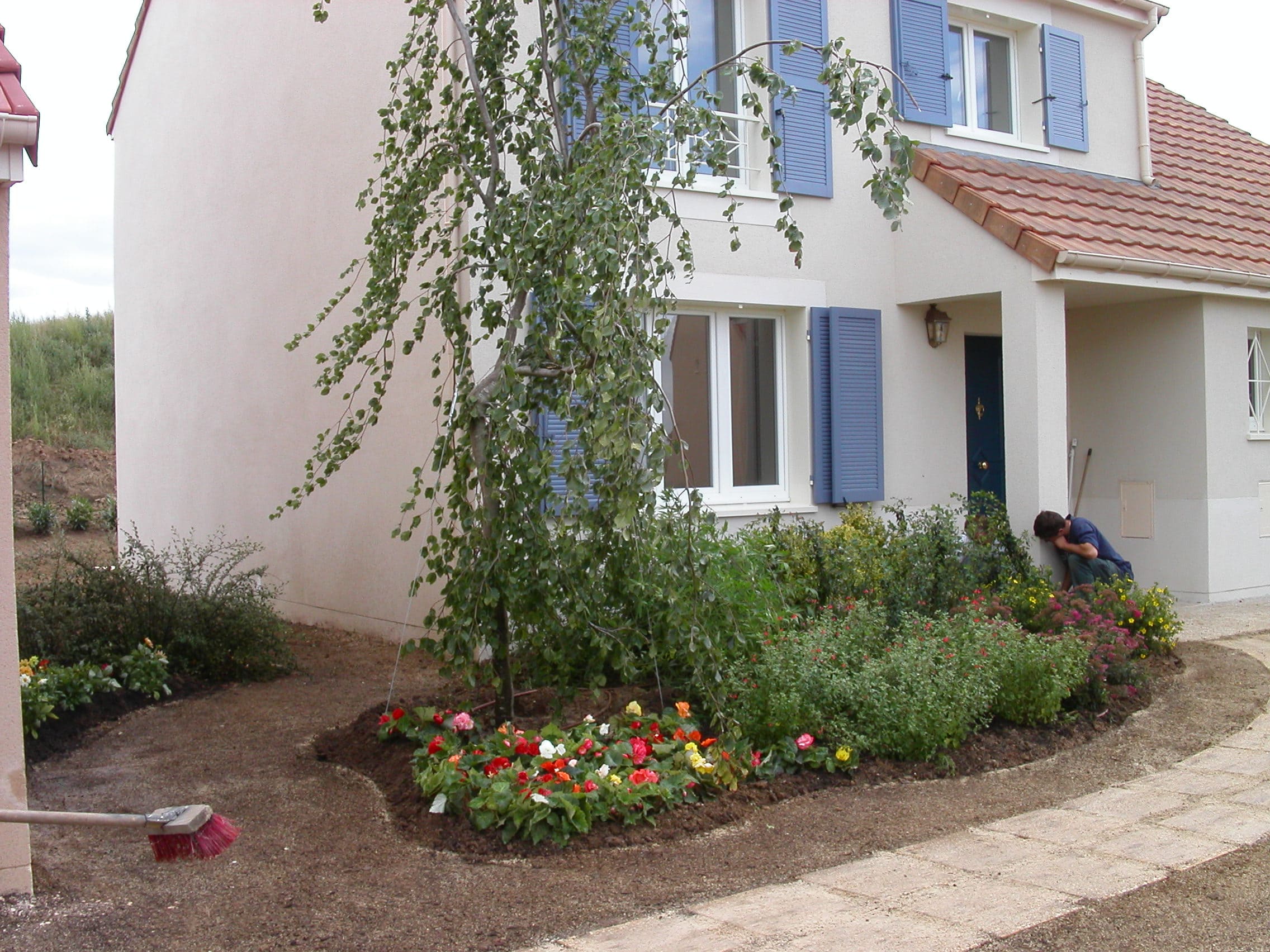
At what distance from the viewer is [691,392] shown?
9336mm

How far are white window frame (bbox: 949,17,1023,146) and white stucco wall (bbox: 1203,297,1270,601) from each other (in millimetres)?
2415

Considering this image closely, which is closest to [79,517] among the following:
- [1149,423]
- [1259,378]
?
[1149,423]

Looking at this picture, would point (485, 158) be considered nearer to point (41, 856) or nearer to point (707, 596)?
point (707, 596)

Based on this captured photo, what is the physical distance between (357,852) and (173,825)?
1.51 meters

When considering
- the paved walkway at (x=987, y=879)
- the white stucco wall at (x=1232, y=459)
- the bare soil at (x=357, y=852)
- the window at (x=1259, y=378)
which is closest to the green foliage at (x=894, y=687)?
the bare soil at (x=357, y=852)

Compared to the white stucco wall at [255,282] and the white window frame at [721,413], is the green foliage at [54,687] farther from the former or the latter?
the white window frame at [721,413]

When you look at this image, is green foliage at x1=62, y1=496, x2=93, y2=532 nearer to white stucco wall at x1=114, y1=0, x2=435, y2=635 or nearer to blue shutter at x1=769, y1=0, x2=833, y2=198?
white stucco wall at x1=114, y1=0, x2=435, y2=635

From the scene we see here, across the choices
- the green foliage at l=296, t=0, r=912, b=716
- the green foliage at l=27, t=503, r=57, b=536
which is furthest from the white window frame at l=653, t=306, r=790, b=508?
the green foliage at l=27, t=503, r=57, b=536

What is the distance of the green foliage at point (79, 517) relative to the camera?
18875 millimetres

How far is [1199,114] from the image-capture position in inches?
570

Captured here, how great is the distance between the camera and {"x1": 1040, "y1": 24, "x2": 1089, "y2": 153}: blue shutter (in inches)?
436

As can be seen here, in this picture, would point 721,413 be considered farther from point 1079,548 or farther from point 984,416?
point 984,416

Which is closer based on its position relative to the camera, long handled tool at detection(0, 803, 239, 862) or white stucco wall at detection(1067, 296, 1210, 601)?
long handled tool at detection(0, 803, 239, 862)

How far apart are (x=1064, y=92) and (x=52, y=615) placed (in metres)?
9.68
